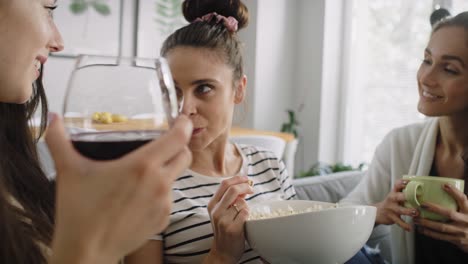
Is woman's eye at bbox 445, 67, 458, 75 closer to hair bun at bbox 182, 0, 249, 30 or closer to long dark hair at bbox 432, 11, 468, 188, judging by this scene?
long dark hair at bbox 432, 11, 468, 188

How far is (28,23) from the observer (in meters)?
0.82

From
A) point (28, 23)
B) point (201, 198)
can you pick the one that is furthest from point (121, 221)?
point (201, 198)

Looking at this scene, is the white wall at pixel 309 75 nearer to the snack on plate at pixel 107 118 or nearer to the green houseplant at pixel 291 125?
the green houseplant at pixel 291 125

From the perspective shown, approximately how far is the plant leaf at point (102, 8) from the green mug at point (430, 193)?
371 centimetres

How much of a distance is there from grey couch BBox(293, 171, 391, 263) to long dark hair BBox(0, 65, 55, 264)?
1.00 metres

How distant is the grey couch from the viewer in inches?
72.3

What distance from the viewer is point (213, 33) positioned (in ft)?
4.46

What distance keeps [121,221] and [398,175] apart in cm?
143

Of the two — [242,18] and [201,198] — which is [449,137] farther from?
[201,198]

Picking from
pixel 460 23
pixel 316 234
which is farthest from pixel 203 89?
pixel 460 23

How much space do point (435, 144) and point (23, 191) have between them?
1.32 metres

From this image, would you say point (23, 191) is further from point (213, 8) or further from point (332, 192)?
point (332, 192)

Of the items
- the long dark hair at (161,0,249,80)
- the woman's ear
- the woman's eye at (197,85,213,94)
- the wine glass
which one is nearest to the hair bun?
the long dark hair at (161,0,249,80)

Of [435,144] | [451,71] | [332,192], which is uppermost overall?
[451,71]
